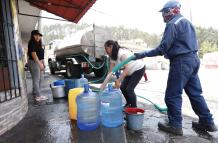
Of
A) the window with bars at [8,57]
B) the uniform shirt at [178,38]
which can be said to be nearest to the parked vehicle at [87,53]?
the window with bars at [8,57]

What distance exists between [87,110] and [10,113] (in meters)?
1.38

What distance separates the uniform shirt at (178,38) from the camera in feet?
12.1

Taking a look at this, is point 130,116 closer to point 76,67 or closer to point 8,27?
point 8,27

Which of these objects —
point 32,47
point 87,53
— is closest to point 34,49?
point 32,47

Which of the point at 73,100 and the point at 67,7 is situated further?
the point at 67,7

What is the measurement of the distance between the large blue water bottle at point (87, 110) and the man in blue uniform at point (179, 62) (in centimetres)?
107

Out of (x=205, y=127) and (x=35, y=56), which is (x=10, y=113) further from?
(x=205, y=127)

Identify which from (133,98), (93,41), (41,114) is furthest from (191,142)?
(93,41)

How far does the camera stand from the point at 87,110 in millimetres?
4262

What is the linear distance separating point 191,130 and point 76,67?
1053 cm

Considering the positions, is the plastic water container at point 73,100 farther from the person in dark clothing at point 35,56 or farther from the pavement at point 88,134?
the person in dark clothing at point 35,56

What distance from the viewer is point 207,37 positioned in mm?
78938

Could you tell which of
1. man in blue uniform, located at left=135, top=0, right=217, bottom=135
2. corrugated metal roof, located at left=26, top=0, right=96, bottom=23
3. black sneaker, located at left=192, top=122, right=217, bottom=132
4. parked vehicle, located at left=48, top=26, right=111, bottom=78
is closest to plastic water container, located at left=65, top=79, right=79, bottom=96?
corrugated metal roof, located at left=26, top=0, right=96, bottom=23

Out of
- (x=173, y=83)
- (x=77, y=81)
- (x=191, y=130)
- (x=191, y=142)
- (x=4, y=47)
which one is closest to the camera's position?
(x=191, y=142)
